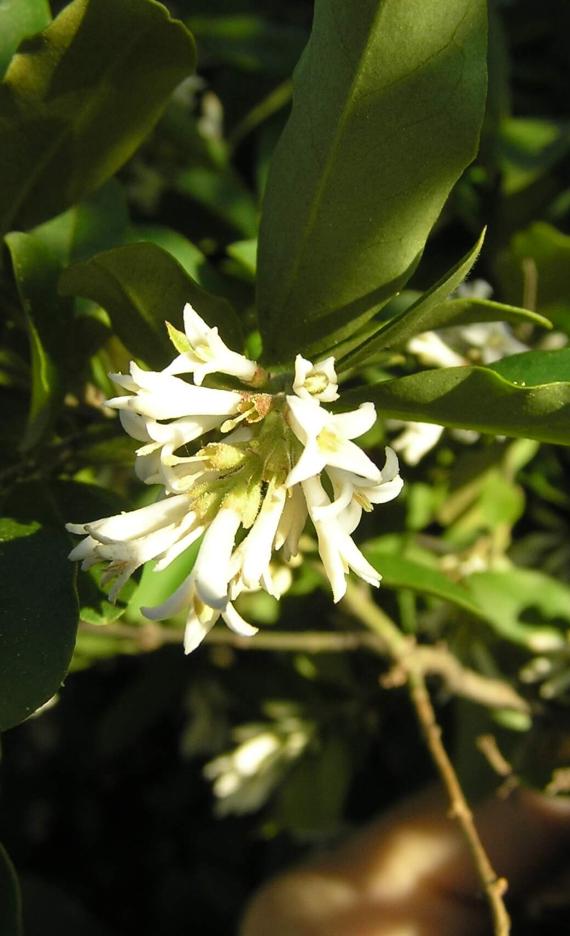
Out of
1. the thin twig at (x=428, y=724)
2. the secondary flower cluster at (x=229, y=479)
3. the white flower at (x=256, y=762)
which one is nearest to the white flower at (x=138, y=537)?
the secondary flower cluster at (x=229, y=479)

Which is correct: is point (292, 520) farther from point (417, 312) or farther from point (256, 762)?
point (256, 762)

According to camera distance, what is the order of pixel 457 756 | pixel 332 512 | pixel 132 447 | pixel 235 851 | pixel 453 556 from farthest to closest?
pixel 235 851
pixel 457 756
pixel 453 556
pixel 132 447
pixel 332 512

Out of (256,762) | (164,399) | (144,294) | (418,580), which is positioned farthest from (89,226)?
(256,762)

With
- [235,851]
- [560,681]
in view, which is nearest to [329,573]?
[560,681]

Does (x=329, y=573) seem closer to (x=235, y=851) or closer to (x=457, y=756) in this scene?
(x=457, y=756)

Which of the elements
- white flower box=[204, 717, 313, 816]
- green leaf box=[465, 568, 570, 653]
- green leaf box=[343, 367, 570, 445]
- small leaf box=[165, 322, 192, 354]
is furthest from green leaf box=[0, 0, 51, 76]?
white flower box=[204, 717, 313, 816]

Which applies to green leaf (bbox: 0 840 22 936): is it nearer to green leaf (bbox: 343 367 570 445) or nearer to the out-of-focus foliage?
the out-of-focus foliage
